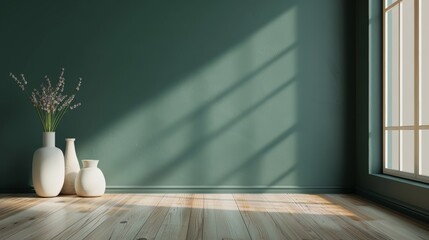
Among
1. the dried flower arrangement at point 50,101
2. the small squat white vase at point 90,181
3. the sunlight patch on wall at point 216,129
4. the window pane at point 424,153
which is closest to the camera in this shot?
the window pane at point 424,153

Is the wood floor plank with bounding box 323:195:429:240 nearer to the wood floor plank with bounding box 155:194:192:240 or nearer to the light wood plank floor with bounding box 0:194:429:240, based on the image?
the light wood plank floor with bounding box 0:194:429:240

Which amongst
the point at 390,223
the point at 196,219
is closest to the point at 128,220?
the point at 196,219

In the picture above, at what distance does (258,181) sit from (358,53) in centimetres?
138

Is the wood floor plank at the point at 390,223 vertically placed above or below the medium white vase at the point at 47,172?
below

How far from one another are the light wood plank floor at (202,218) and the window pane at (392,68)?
0.71 m

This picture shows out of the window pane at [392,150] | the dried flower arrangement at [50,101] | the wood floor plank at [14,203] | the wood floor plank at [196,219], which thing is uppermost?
the dried flower arrangement at [50,101]

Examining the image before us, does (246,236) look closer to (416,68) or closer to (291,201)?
(291,201)

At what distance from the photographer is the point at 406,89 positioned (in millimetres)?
3436

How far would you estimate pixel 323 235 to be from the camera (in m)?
2.49

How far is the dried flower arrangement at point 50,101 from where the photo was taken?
4.02 metres

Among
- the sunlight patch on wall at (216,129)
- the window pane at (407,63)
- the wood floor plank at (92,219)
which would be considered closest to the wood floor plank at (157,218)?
the wood floor plank at (92,219)

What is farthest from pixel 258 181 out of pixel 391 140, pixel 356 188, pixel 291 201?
pixel 391 140

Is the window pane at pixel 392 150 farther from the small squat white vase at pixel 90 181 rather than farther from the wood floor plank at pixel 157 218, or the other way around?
the small squat white vase at pixel 90 181

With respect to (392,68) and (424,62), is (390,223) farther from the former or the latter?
(392,68)
